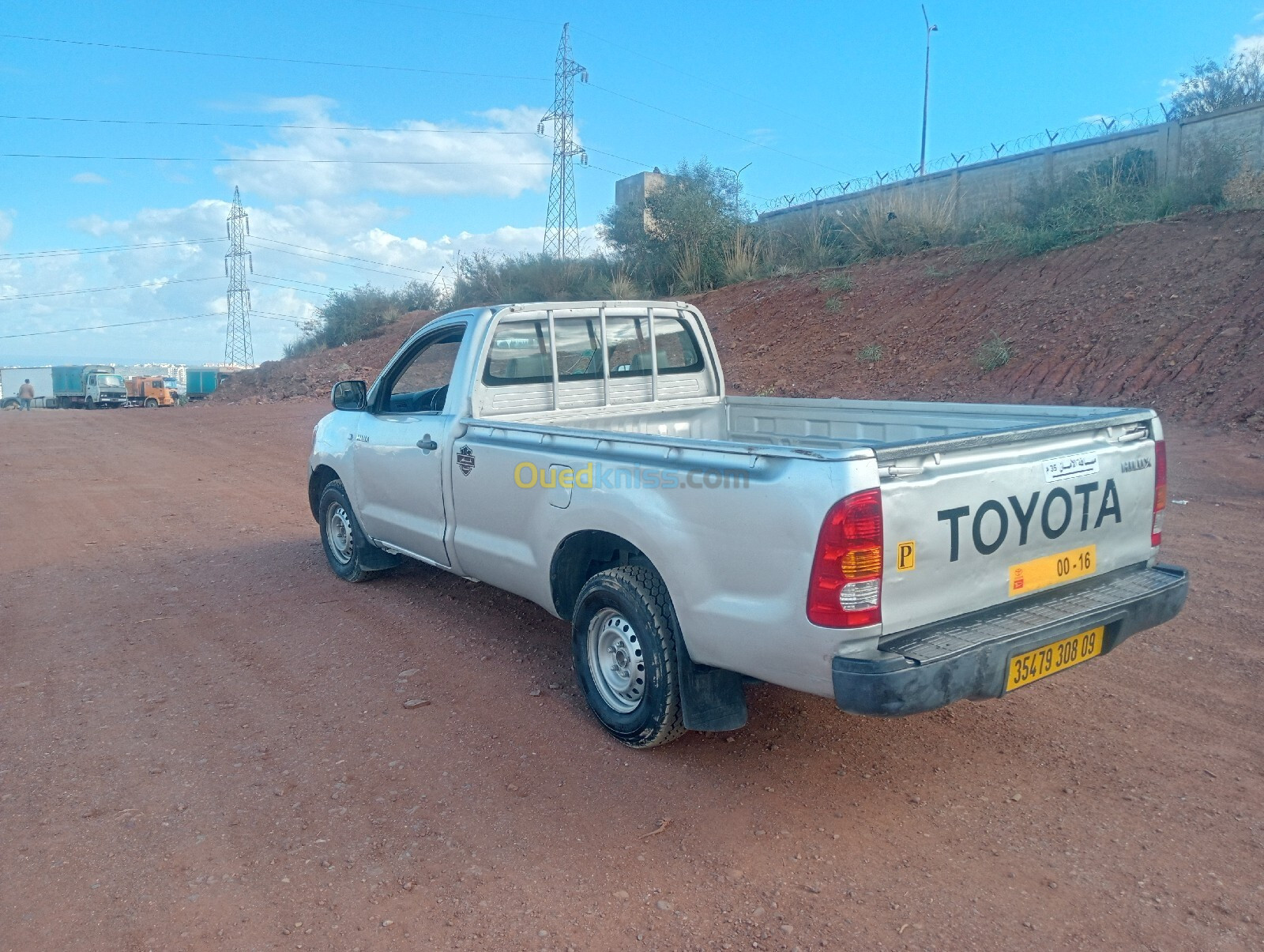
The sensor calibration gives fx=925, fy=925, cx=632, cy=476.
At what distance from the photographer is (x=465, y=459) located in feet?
16.5

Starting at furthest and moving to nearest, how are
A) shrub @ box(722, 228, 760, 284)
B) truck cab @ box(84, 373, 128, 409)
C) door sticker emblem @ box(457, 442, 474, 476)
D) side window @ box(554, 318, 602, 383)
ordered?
truck cab @ box(84, 373, 128, 409)
shrub @ box(722, 228, 760, 284)
side window @ box(554, 318, 602, 383)
door sticker emblem @ box(457, 442, 474, 476)

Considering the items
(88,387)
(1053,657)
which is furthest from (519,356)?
(88,387)

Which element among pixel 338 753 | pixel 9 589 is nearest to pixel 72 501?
pixel 9 589

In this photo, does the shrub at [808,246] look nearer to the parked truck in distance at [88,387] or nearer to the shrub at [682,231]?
the shrub at [682,231]

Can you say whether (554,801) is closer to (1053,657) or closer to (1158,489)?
(1053,657)

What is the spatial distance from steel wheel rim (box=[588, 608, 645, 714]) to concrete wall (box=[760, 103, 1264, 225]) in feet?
52.9

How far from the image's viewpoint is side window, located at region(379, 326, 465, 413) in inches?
227

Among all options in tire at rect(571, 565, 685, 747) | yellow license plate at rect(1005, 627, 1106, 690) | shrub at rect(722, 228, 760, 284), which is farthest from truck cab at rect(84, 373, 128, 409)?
yellow license plate at rect(1005, 627, 1106, 690)

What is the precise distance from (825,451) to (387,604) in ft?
13.1

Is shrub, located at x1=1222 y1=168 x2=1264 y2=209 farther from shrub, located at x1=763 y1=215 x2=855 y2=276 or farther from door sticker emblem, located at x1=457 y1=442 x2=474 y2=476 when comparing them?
door sticker emblem, located at x1=457 y1=442 x2=474 y2=476

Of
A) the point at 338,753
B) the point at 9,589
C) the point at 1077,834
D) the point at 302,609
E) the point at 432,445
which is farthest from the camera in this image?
the point at 9,589

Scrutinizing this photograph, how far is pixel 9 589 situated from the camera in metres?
6.88

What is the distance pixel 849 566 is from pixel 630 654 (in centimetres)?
132

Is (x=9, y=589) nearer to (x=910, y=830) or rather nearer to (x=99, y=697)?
(x=99, y=697)
